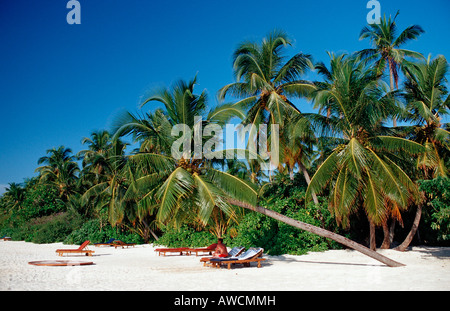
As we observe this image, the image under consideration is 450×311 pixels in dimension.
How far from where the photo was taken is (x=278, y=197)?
1575cm

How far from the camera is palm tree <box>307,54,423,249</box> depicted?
34.7 ft

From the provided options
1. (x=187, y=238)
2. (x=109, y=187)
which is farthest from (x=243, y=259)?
(x=109, y=187)

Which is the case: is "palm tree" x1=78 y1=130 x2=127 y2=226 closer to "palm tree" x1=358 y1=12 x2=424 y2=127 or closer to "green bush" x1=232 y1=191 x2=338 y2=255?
"green bush" x1=232 y1=191 x2=338 y2=255

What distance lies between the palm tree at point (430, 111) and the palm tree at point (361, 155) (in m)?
1.56

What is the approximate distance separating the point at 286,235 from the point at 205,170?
5.80 m

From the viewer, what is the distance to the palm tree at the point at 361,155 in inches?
417

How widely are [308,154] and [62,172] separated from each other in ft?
100

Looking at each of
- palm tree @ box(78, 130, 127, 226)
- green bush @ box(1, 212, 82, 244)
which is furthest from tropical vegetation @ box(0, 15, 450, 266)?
green bush @ box(1, 212, 82, 244)

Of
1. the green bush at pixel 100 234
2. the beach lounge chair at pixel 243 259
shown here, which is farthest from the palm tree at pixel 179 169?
the green bush at pixel 100 234

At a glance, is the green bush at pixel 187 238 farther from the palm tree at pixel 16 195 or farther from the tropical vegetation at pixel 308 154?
the palm tree at pixel 16 195

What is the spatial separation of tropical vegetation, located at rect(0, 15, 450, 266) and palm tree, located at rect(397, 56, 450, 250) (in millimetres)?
39

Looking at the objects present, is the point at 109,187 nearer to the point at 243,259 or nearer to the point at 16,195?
the point at 243,259

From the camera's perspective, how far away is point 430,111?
12391mm
